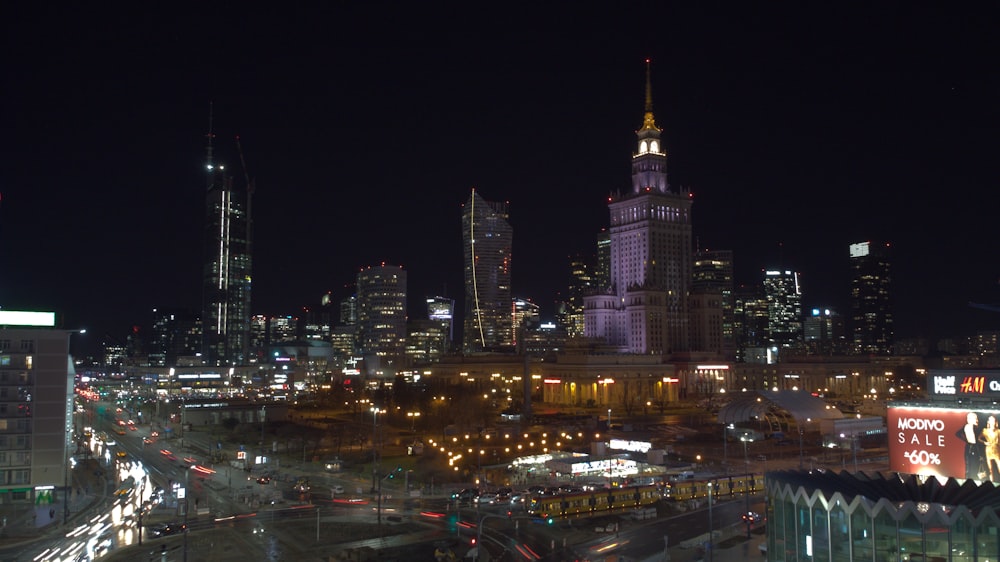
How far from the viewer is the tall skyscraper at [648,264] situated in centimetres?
17875

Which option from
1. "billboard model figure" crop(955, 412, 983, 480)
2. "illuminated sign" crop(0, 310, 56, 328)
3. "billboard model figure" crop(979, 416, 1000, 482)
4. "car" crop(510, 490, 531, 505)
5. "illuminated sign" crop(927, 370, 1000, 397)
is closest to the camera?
"billboard model figure" crop(979, 416, 1000, 482)

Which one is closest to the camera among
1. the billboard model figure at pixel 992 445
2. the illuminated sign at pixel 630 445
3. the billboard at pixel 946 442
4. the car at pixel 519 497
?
the billboard model figure at pixel 992 445

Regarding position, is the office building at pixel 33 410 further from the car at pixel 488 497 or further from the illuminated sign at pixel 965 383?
the illuminated sign at pixel 965 383

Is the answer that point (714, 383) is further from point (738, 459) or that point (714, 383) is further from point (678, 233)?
point (738, 459)

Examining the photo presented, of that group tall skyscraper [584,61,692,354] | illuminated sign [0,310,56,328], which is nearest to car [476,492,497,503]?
illuminated sign [0,310,56,328]

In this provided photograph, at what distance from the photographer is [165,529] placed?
5100cm

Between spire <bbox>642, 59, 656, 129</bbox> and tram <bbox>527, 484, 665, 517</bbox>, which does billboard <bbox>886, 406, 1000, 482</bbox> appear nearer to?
tram <bbox>527, 484, 665, 517</bbox>

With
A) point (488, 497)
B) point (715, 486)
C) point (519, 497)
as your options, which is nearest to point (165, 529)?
point (488, 497)

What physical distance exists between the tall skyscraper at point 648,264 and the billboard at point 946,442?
435 ft

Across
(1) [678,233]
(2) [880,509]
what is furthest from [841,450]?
(1) [678,233]

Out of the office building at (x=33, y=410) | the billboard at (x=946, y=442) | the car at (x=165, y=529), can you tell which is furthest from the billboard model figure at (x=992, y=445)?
the office building at (x=33, y=410)

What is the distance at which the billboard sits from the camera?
39656mm

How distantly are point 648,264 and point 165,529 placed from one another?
142 m

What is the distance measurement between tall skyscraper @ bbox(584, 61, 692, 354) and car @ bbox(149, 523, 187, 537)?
13585cm
